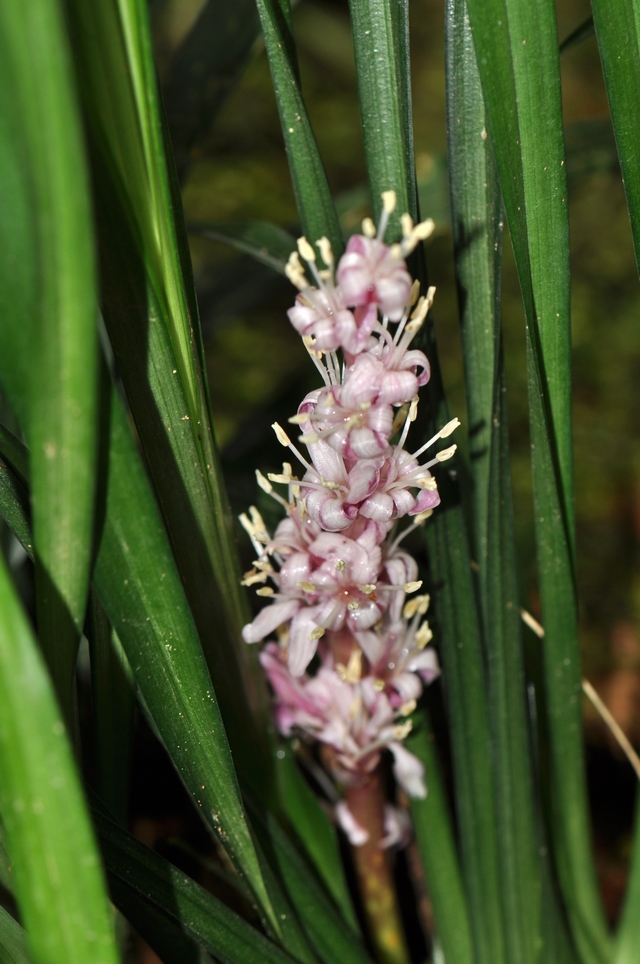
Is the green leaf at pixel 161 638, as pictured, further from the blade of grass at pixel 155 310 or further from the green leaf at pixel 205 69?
the green leaf at pixel 205 69

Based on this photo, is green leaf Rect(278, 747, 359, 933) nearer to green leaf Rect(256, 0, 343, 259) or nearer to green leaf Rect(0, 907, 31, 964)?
green leaf Rect(0, 907, 31, 964)

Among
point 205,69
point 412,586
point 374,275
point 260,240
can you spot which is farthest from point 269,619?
point 205,69

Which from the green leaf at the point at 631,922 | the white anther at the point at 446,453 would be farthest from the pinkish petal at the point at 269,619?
the green leaf at the point at 631,922

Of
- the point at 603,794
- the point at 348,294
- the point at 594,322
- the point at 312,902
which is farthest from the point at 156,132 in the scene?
the point at 594,322

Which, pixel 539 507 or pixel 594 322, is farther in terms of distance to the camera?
pixel 594 322

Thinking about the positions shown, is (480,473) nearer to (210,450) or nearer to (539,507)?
(539,507)

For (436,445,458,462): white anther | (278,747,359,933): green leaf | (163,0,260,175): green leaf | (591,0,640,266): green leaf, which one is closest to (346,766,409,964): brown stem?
(278,747,359,933): green leaf
